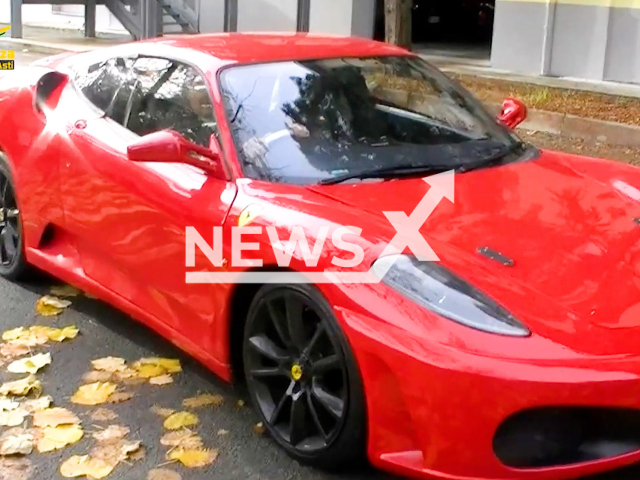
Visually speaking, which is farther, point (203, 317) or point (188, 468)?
point (203, 317)

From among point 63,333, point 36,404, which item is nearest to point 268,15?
point 63,333

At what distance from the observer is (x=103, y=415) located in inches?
151

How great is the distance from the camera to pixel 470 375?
2793mm

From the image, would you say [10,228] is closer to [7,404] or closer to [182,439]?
[7,404]

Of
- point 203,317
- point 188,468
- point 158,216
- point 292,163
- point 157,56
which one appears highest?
point 157,56

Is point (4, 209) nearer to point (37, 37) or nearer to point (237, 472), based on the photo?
point (237, 472)

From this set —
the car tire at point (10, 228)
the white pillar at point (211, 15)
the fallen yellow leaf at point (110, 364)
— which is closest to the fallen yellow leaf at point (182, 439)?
the fallen yellow leaf at point (110, 364)

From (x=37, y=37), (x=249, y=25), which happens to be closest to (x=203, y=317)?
(x=249, y=25)

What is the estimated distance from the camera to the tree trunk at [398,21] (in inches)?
481

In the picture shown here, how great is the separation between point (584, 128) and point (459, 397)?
6.62m

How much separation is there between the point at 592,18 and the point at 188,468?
10139mm

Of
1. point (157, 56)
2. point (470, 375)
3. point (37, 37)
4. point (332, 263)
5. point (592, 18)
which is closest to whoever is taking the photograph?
point (470, 375)

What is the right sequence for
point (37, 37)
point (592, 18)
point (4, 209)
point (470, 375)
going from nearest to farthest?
point (470, 375)
point (4, 209)
point (592, 18)
point (37, 37)

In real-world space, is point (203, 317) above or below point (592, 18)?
below
